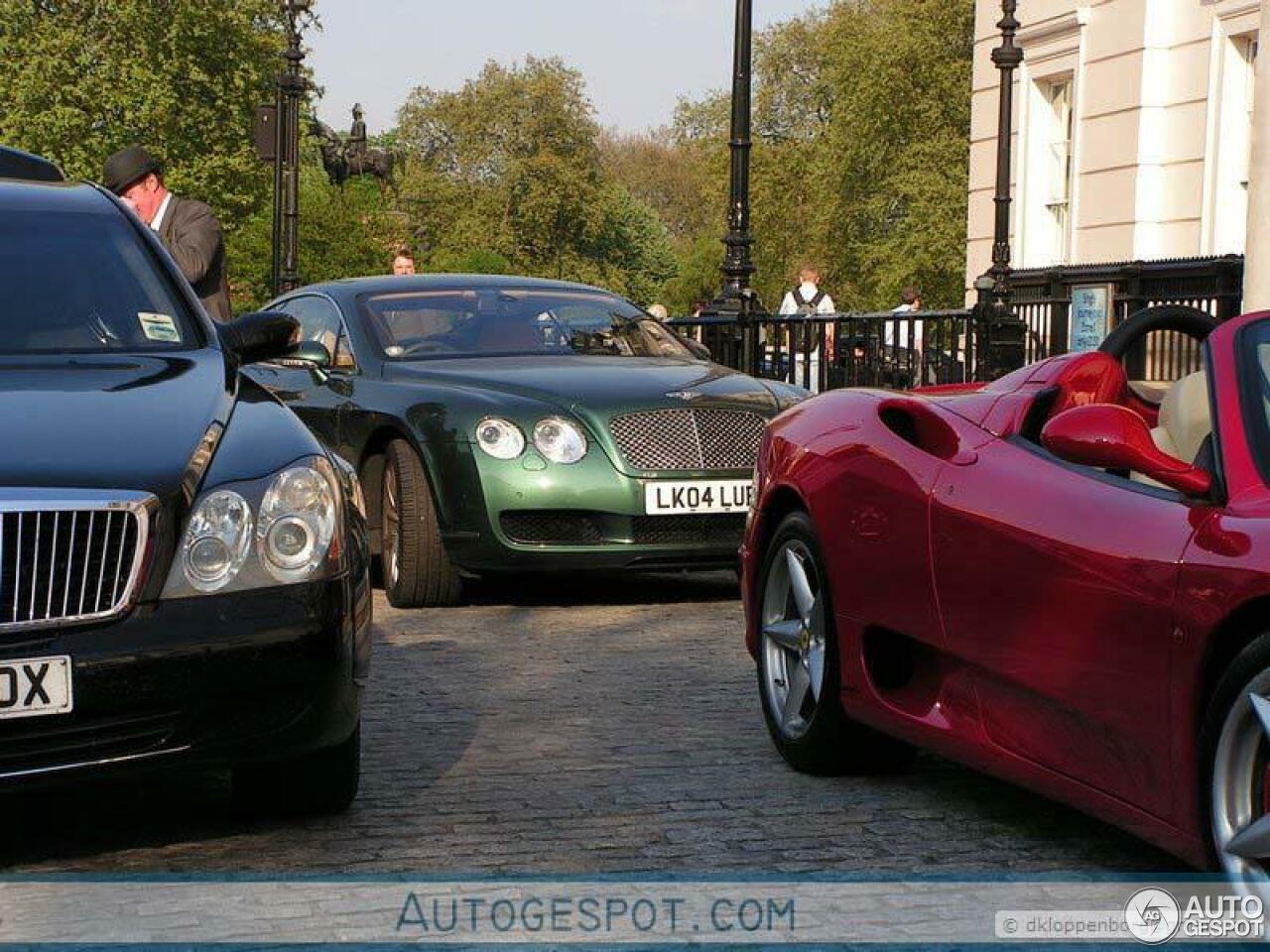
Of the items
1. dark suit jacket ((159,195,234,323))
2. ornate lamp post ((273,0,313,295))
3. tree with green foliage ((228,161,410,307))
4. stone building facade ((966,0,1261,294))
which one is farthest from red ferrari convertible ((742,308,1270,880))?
tree with green foliage ((228,161,410,307))

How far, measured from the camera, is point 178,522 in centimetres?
461

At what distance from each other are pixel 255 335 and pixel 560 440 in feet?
10.7

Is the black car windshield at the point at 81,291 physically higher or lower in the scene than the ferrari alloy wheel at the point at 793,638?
higher

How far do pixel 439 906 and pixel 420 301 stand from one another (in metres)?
6.34

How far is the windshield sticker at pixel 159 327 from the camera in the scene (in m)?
5.86

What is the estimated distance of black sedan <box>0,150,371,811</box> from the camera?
4414mm

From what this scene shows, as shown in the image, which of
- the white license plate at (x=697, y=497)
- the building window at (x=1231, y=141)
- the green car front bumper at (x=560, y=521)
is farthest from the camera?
the building window at (x=1231, y=141)

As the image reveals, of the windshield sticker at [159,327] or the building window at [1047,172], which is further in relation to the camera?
the building window at [1047,172]

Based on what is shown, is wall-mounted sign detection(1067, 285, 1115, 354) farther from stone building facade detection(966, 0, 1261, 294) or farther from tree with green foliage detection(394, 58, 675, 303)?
tree with green foliage detection(394, 58, 675, 303)

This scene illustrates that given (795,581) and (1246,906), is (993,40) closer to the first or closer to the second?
(795,581)

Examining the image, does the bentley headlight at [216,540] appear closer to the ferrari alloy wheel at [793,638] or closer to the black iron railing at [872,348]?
the ferrari alloy wheel at [793,638]

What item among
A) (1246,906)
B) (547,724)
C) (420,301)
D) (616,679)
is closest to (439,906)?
(1246,906)

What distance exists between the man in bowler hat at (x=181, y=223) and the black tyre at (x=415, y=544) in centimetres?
215

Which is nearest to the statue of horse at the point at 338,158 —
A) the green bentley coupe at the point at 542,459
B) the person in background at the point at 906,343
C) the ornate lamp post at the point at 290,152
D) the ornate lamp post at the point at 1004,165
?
the ornate lamp post at the point at 290,152
